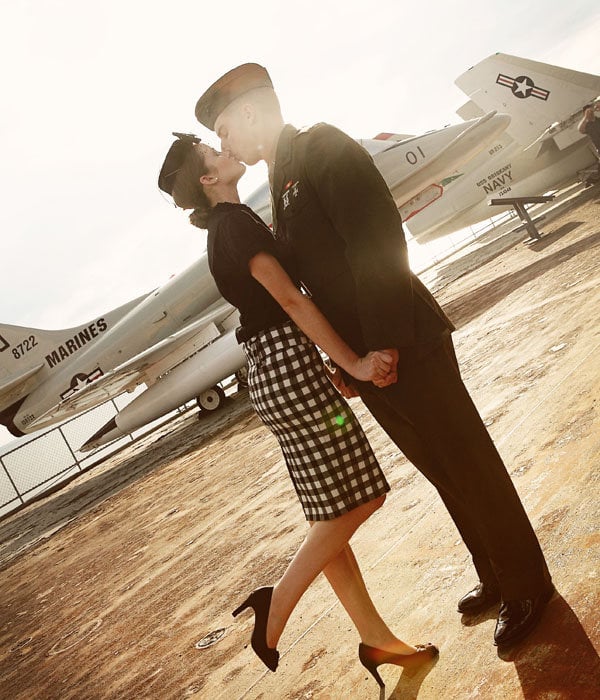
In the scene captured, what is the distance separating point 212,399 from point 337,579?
1098cm

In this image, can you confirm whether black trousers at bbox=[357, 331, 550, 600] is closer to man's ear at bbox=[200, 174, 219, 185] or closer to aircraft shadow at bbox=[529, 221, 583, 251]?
man's ear at bbox=[200, 174, 219, 185]

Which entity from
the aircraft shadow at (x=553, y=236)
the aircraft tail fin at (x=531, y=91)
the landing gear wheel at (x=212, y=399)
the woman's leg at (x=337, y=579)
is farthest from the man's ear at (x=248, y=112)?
the aircraft tail fin at (x=531, y=91)

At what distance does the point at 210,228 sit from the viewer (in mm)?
1968

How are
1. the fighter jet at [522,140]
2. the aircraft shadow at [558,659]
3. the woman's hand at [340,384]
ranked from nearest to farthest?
the aircraft shadow at [558,659], the woman's hand at [340,384], the fighter jet at [522,140]

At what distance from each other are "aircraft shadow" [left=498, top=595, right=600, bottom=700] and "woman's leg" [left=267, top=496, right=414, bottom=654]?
371 mm

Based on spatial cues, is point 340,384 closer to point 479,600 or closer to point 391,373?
point 391,373

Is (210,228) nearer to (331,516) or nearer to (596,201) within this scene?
(331,516)

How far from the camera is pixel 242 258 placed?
1843 mm

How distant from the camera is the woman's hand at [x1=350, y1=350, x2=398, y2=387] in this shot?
174 centimetres

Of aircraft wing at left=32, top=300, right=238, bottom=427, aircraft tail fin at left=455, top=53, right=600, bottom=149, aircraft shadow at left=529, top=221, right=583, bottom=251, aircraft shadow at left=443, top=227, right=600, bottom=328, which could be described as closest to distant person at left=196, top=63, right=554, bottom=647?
aircraft shadow at left=443, top=227, right=600, bottom=328

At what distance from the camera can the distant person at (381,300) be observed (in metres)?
1.71

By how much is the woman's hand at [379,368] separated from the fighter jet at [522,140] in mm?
16723

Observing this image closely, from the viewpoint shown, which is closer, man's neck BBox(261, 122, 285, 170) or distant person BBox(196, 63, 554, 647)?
distant person BBox(196, 63, 554, 647)

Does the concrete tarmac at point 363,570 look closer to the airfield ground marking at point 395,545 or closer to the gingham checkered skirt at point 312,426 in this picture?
the airfield ground marking at point 395,545
